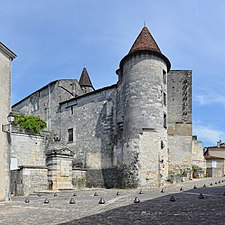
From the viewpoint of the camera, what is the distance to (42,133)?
29.8 metres

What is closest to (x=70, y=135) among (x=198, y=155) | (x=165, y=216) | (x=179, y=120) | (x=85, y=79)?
(x=179, y=120)

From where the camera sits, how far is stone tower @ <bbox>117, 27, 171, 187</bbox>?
2369 cm

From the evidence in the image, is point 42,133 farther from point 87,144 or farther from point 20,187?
point 20,187

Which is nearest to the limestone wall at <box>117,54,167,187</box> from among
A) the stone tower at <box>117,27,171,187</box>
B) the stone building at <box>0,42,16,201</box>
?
the stone tower at <box>117,27,171,187</box>

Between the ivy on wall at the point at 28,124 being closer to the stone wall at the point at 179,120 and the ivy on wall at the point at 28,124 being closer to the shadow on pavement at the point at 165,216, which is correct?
the stone wall at the point at 179,120

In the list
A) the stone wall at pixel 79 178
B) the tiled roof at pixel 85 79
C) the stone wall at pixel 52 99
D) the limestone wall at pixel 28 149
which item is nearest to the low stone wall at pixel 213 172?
the stone wall at pixel 79 178

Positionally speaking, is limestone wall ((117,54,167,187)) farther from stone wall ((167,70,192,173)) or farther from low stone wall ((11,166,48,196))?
stone wall ((167,70,192,173))

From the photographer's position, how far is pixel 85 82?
4500 centimetres

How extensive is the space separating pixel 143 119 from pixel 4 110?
10693 mm

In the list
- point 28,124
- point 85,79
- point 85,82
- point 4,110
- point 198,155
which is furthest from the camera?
point 85,79


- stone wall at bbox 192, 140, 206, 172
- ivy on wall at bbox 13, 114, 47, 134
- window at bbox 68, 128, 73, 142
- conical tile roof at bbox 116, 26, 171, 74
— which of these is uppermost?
conical tile roof at bbox 116, 26, 171, 74

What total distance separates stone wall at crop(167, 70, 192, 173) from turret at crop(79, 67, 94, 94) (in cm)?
1356

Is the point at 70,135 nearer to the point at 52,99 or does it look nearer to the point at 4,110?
the point at 52,99

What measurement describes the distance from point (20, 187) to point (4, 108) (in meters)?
7.52
